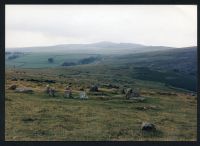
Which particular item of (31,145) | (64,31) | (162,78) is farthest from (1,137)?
(64,31)

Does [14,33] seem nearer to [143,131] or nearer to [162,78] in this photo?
[162,78]

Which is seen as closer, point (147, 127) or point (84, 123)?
point (147, 127)

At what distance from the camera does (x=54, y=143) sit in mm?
11359

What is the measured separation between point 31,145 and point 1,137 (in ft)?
2.78

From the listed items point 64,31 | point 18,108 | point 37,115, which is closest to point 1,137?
point 37,115

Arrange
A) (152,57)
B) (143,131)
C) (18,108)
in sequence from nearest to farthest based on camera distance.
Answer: (143,131) < (18,108) < (152,57)

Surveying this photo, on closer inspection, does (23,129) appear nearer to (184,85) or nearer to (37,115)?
(37,115)

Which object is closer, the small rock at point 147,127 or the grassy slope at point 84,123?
the grassy slope at point 84,123

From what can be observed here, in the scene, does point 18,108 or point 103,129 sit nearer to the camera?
point 103,129

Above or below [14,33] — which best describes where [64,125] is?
below

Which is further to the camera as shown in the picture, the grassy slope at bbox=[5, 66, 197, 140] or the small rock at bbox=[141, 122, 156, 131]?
the small rock at bbox=[141, 122, 156, 131]

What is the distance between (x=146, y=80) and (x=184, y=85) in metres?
11.4

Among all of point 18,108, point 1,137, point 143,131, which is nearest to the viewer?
point 1,137

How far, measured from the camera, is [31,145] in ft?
37.7
